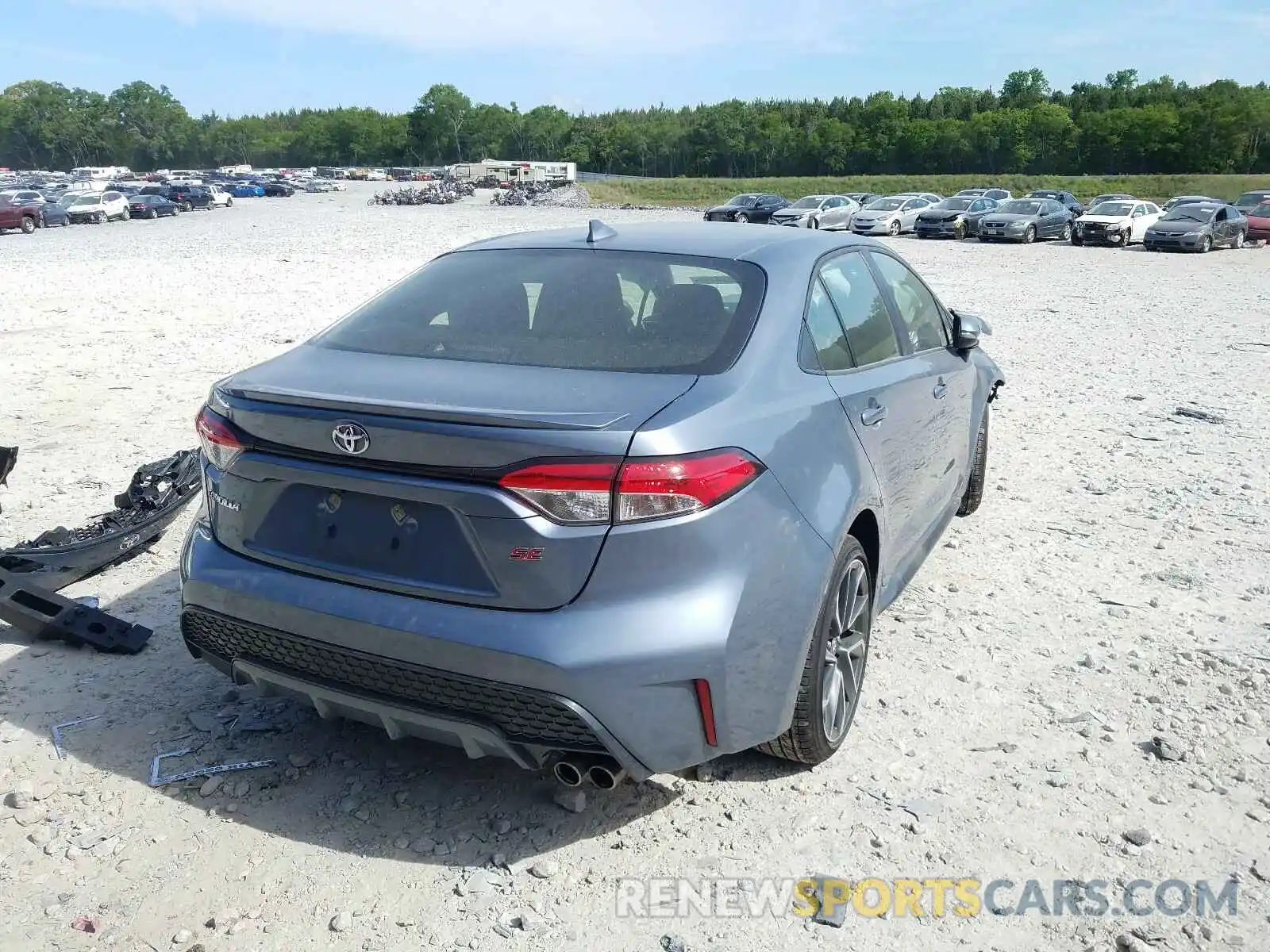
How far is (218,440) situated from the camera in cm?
302

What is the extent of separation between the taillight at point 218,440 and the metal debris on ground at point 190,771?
3.36ft

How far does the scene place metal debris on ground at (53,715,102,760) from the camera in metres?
3.42

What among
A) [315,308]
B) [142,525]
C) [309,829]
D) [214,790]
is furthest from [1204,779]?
[315,308]

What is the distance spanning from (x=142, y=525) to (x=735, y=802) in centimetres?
338

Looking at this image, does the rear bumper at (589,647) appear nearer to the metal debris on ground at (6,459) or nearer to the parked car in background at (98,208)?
the metal debris on ground at (6,459)

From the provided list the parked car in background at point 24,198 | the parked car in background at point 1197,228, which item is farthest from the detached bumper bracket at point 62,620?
the parked car in background at point 24,198

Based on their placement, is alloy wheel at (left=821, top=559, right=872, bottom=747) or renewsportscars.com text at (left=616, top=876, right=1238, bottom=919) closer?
renewsportscars.com text at (left=616, top=876, right=1238, bottom=919)

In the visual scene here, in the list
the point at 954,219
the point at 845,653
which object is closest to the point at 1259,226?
the point at 954,219

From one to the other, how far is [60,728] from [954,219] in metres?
35.2

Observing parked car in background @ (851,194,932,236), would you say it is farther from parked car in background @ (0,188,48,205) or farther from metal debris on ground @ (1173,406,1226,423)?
parked car in background @ (0,188,48,205)

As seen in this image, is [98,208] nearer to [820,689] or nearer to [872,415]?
[872,415]

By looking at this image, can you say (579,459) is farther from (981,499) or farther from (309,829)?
(981,499)

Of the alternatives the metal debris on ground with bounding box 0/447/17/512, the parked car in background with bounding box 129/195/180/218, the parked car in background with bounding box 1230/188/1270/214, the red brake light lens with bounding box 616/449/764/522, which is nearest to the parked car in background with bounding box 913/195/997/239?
the parked car in background with bounding box 1230/188/1270/214

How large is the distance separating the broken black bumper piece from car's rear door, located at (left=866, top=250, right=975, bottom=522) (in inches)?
147
